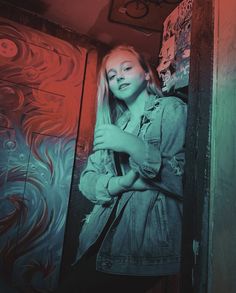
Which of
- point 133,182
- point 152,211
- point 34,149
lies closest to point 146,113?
point 133,182

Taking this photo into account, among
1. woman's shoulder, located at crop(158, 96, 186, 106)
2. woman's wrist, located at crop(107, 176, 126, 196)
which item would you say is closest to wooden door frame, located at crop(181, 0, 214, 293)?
woman's shoulder, located at crop(158, 96, 186, 106)

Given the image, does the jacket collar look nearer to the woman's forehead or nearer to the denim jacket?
Result: the denim jacket

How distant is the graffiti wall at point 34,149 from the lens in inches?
86.5

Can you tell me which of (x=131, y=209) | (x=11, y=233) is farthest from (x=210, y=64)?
(x=11, y=233)

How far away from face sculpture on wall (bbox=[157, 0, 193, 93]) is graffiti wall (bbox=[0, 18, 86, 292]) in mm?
771

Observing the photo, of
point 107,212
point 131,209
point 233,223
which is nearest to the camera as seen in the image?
point 233,223

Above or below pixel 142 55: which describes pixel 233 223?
below

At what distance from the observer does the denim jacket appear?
1.92 metres

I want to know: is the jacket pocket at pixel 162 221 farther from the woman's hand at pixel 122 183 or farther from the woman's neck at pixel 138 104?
the woman's neck at pixel 138 104

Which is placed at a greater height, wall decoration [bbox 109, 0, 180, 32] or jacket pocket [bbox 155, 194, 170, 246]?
wall decoration [bbox 109, 0, 180, 32]

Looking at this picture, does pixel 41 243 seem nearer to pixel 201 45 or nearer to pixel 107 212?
pixel 107 212

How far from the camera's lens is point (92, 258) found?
7.19 feet

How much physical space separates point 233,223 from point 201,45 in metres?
0.61

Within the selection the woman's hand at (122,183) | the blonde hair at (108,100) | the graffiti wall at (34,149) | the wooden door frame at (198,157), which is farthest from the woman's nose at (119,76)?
the wooden door frame at (198,157)
